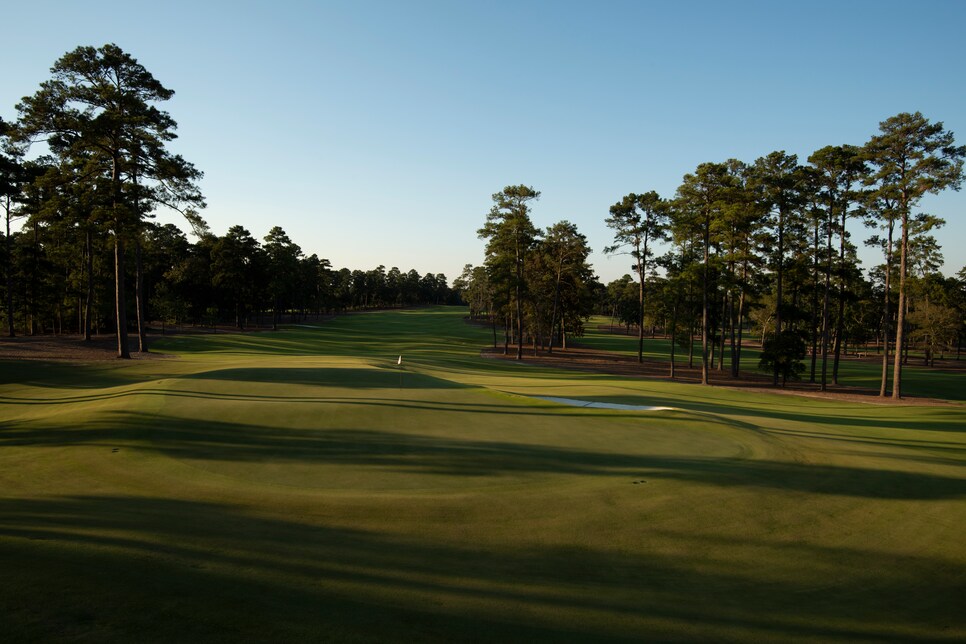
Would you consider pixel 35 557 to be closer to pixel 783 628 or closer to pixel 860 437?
pixel 783 628

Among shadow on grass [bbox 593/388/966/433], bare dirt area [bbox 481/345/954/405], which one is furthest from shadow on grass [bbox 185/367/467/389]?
bare dirt area [bbox 481/345/954/405]

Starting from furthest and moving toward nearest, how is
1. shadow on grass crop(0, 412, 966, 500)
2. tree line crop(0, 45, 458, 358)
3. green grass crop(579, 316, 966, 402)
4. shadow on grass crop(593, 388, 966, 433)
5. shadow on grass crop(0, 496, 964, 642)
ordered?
green grass crop(579, 316, 966, 402) < tree line crop(0, 45, 458, 358) < shadow on grass crop(593, 388, 966, 433) < shadow on grass crop(0, 412, 966, 500) < shadow on grass crop(0, 496, 964, 642)

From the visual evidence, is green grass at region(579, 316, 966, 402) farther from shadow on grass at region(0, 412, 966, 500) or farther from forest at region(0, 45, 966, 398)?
shadow on grass at region(0, 412, 966, 500)

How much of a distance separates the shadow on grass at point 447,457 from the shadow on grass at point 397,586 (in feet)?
8.38

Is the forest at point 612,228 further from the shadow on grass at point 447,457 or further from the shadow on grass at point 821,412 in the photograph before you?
the shadow on grass at point 447,457

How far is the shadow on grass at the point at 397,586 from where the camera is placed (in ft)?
13.9

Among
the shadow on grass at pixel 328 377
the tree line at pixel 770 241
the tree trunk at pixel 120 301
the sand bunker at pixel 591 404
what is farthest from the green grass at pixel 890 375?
the tree trunk at pixel 120 301

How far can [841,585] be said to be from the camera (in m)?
6.04

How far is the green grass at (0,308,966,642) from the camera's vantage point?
15.1ft

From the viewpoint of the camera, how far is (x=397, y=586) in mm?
5152

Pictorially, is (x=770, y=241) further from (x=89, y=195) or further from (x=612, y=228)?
(x=89, y=195)

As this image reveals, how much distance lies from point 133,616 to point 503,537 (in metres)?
4.06

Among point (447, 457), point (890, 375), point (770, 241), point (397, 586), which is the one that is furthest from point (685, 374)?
point (397, 586)

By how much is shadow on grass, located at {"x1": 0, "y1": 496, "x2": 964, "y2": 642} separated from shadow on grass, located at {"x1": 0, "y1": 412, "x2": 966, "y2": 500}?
8.38 feet
